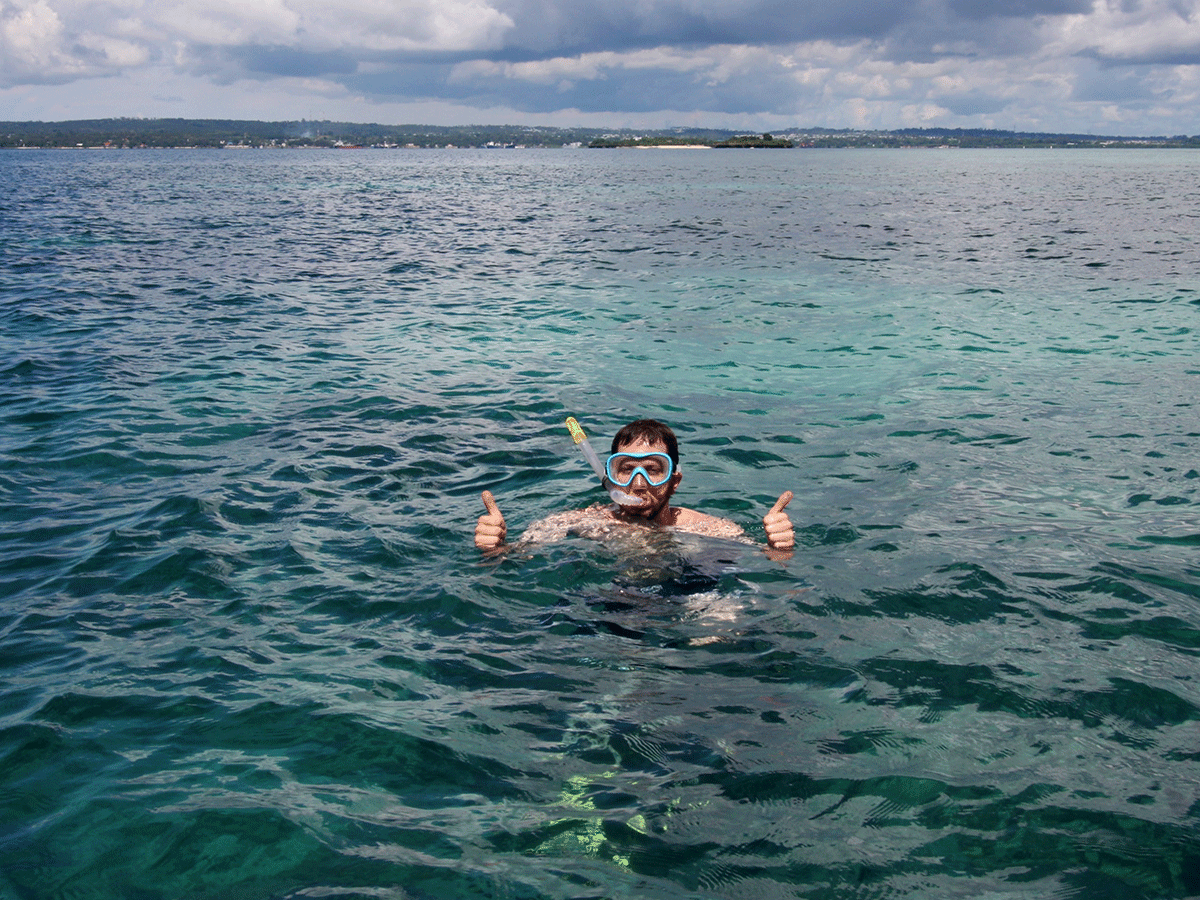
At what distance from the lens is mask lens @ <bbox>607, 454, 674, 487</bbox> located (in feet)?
20.9

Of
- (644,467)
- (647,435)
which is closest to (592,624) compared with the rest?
(644,467)

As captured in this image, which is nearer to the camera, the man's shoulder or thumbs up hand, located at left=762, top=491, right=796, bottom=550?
thumbs up hand, located at left=762, top=491, right=796, bottom=550

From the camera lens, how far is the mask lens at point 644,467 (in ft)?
20.9

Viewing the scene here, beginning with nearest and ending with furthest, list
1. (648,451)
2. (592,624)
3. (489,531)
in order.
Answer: (592,624)
(648,451)
(489,531)

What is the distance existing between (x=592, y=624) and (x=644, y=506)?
1.20m

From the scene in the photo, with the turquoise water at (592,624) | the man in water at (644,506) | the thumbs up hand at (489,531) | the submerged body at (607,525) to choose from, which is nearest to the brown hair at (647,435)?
the man in water at (644,506)

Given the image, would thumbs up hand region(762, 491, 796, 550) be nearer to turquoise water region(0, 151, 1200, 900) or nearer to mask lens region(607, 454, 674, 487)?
turquoise water region(0, 151, 1200, 900)

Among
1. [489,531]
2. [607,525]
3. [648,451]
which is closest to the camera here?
[648,451]

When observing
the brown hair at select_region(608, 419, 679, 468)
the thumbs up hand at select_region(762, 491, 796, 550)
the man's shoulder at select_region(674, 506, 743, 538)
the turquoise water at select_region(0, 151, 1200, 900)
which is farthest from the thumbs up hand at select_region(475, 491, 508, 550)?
the thumbs up hand at select_region(762, 491, 796, 550)

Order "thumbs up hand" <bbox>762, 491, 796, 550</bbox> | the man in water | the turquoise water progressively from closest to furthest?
1. the turquoise water
2. "thumbs up hand" <bbox>762, 491, 796, 550</bbox>
3. the man in water

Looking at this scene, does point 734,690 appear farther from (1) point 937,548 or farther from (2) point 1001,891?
(1) point 937,548

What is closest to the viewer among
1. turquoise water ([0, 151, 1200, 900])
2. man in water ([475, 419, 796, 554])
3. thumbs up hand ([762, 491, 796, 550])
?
turquoise water ([0, 151, 1200, 900])

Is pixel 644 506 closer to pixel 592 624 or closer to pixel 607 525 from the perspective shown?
pixel 607 525

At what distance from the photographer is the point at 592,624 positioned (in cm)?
563
